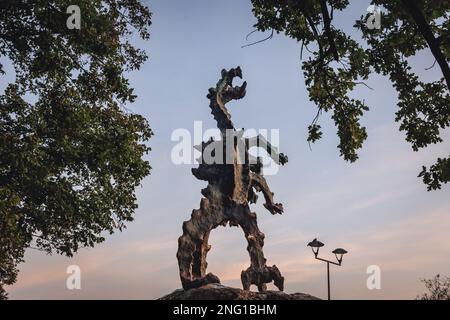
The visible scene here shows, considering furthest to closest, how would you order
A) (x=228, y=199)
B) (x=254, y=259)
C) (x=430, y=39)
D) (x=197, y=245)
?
1. (x=228, y=199)
2. (x=254, y=259)
3. (x=197, y=245)
4. (x=430, y=39)

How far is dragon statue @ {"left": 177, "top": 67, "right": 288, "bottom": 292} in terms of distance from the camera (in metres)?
15.5

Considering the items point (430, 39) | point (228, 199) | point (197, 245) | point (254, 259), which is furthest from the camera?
point (228, 199)

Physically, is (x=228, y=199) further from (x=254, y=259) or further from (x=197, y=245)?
(x=254, y=259)

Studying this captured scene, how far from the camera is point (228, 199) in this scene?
16.5m

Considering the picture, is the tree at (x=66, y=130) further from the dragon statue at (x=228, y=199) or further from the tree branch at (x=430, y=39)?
the tree branch at (x=430, y=39)

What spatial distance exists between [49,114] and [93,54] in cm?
330

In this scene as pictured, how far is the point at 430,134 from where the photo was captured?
49.1 feet

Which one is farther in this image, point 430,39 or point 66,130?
point 66,130

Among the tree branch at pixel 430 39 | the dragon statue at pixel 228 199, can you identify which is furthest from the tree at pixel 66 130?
the tree branch at pixel 430 39

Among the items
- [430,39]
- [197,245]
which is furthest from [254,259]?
[430,39]

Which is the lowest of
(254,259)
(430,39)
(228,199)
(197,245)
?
(254,259)

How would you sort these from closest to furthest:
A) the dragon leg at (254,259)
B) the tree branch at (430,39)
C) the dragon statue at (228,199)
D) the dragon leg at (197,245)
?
the tree branch at (430,39)
the dragon leg at (197,245)
the dragon statue at (228,199)
the dragon leg at (254,259)

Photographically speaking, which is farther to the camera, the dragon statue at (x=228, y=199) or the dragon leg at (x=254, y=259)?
the dragon leg at (x=254, y=259)

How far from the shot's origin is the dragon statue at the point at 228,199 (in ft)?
50.7
